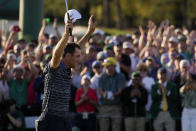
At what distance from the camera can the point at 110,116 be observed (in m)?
12.3

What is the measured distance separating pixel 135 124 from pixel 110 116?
1.82ft

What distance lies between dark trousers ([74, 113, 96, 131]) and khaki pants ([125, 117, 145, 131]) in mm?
698

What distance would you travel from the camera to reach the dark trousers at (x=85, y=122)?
40.0ft

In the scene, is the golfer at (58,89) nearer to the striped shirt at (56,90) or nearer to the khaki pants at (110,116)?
the striped shirt at (56,90)

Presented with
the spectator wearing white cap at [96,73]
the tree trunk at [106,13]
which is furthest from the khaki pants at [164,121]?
the tree trunk at [106,13]

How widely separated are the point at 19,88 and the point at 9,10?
22.8ft

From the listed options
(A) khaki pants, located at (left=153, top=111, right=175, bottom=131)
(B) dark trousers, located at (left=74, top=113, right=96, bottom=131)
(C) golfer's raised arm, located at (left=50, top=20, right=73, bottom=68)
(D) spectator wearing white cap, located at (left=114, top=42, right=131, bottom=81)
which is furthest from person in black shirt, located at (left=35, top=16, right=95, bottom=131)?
(D) spectator wearing white cap, located at (left=114, top=42, right=131, bottom=81)

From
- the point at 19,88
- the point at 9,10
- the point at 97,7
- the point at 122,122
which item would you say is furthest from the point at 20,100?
the point at 97,7

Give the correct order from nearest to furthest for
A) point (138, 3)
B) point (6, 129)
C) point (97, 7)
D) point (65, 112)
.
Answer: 1. point (65, 112)
2. point (6, 129)
3. point (138, 3)
4. point (97, 7)

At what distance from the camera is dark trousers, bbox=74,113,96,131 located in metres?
12.2

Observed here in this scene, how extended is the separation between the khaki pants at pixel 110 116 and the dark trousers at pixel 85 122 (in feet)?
0.55

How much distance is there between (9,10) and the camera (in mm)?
19047

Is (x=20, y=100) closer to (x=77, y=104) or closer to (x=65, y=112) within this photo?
(x=77, y=104)

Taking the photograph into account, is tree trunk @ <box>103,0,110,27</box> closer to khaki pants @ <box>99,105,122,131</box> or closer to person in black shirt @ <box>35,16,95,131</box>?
khaki pants @ <box>99,105,122,131</box>
